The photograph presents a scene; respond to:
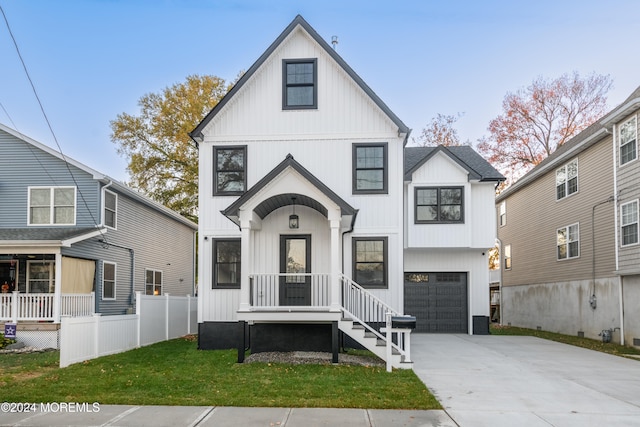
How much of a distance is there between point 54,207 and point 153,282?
6227mm

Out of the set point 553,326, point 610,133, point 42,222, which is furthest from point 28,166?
point 553,326

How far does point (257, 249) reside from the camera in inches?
561

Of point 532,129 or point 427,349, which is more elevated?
point 532,129

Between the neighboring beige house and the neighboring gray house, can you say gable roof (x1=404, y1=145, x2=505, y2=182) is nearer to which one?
the neighboring beige house

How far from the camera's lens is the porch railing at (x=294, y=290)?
13664 millimetres

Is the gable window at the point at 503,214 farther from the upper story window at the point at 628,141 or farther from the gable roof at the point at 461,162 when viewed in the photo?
the upper story window at the point at 628,141

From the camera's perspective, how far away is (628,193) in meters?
16.1

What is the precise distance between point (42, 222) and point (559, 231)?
62.0 ft

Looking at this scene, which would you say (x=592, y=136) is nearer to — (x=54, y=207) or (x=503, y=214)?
(x=503, y=214)

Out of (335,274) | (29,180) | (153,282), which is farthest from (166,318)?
(335,274)

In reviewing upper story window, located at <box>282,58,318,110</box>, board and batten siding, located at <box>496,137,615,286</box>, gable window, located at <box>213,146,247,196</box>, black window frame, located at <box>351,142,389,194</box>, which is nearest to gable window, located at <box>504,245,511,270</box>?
board and batten siding, located at <box>496,137,615,286</box>

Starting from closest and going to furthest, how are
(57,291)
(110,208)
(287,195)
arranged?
(287,195)
(57,291)
(110,208)

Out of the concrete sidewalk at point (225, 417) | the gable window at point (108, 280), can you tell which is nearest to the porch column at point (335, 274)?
the concrete sidewalk at point (225, 417)

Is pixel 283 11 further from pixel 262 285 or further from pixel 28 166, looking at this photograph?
pixel 28 166
